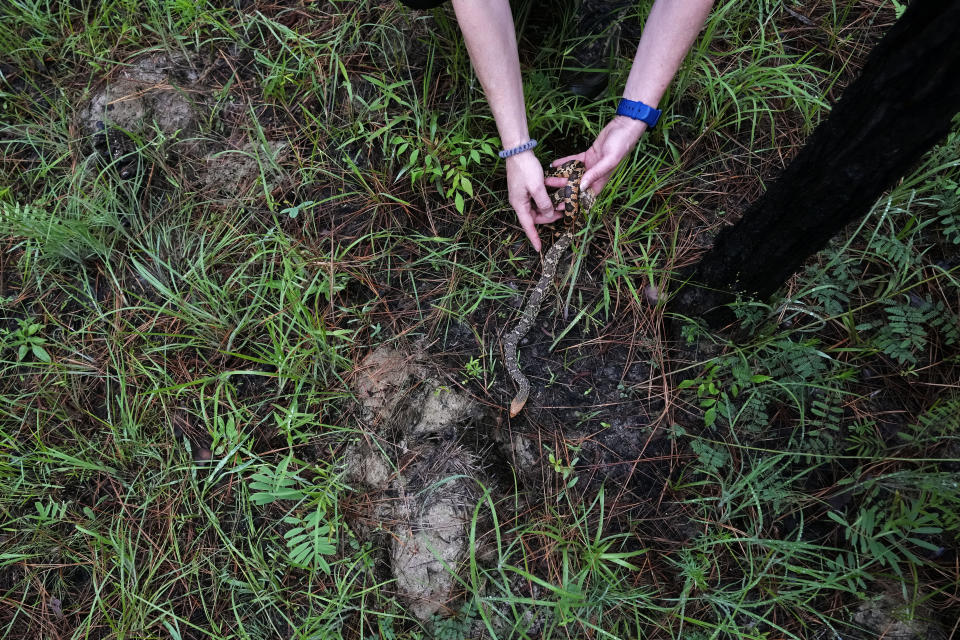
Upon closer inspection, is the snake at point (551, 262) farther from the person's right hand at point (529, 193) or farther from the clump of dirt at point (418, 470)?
the clump of dirt at point (418, 470)

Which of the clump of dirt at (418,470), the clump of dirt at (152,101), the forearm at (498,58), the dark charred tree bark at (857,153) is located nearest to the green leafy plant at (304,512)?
the clump of dirt at (418,470)

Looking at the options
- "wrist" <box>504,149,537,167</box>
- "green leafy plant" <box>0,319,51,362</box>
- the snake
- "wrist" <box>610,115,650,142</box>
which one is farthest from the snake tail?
"green leafy plant" <box>0,319,51,362</box>

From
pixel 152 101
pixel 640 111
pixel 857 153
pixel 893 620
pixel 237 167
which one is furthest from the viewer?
pixel 152 101

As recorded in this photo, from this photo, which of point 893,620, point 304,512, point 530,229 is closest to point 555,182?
point 530,229

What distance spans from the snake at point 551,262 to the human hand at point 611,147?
0.05m

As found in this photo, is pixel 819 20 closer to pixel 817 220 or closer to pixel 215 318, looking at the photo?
pixel 817 220

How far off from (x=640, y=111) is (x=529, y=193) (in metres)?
0.55

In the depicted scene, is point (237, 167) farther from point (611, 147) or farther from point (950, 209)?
point (950, 209)

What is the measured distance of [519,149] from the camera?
6.87 ft

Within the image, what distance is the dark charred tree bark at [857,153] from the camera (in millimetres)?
1015

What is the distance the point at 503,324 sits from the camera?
218cm

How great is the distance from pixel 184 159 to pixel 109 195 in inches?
15.1

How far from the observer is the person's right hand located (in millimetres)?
2096

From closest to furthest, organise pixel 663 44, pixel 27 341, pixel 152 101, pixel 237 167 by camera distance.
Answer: pixel 663 44 < pixel 27 341 < pixel 237 167 < pixel 152 101
